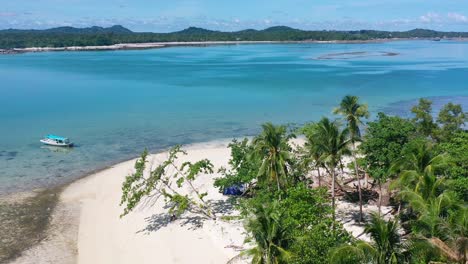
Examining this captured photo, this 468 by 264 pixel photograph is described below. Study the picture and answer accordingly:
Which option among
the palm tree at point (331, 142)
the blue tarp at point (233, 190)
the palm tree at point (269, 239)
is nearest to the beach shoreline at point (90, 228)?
the blue tarp at point (233, 190)

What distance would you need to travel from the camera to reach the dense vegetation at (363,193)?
16.5m

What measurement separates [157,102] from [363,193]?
56.0 meters

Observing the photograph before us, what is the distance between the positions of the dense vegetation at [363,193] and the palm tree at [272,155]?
0.06m

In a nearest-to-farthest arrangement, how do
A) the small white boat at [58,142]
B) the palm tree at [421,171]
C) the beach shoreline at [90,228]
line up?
the palm tree at [421,171] < the beach shoreline at [90,228] < the small white boat at [58,142]

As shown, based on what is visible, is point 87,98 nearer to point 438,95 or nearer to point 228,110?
point 228,110

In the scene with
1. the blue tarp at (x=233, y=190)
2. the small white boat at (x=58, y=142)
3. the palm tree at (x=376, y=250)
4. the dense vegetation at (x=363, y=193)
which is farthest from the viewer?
the small white boat at (x=58, y=142)

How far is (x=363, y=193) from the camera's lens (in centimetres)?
3466

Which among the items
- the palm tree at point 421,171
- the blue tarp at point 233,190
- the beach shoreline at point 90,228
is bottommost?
the beach shoreline at point 90,228

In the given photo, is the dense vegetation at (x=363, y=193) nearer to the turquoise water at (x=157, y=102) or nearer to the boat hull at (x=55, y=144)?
the turquoise water at (x=157, y=102)

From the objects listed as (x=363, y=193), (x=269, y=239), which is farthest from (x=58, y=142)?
(x=269, y=239)

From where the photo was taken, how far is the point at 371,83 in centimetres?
10644

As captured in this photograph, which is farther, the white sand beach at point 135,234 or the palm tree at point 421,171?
the white sand beach at point 135,234

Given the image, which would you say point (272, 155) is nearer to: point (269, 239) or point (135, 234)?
point (269, 239)

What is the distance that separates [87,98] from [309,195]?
74.5 m
